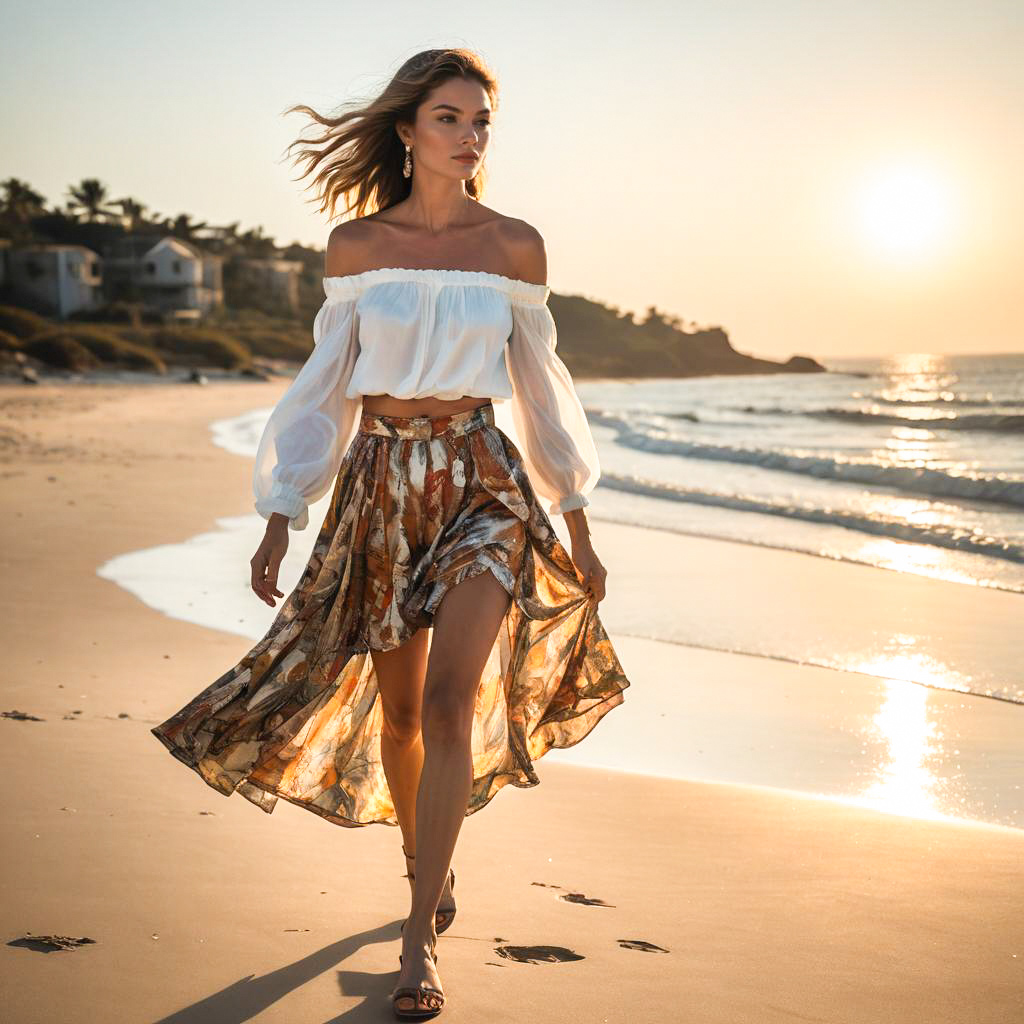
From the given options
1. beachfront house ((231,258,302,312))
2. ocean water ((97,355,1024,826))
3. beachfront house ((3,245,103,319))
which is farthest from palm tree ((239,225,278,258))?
ocean water ((97,355,1024,826))

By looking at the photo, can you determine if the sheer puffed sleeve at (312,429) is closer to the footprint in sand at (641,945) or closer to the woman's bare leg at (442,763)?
the woman's bare leg at (442,763)

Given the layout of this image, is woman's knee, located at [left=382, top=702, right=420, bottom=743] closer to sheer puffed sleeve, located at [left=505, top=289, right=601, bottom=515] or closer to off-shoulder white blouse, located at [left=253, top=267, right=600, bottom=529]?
off-shoulder white blouse, located at [left=253, top=267, right=600, bottom=529]

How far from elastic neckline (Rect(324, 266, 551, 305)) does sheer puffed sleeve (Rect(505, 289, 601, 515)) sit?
26 mm

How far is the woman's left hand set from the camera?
10.7 feet

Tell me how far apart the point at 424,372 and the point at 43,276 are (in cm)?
6279

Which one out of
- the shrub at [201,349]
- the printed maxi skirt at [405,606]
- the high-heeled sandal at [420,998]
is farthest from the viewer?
the shrub at [201,349]

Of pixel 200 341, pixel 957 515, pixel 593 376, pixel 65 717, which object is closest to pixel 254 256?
pixel 593 376

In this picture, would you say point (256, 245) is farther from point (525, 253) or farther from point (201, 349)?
point (525, 253)

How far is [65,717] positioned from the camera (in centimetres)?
472

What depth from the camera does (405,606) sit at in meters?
3.10

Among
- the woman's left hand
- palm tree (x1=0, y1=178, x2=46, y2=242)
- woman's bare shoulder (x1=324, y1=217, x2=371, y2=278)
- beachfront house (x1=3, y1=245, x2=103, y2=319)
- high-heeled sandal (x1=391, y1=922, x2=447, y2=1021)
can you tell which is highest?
palm tree (x1=0, y1=178, x2=46, y2=242)

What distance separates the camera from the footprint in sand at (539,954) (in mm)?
3006

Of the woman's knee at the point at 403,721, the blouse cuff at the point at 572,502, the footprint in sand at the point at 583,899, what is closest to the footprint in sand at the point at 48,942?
the woman's knee at the point at 403,721

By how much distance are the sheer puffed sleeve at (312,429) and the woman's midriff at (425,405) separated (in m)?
0.15
